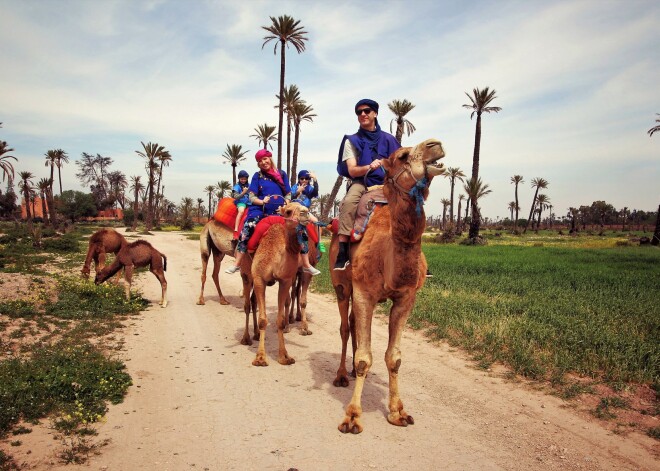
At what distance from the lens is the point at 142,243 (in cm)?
1056

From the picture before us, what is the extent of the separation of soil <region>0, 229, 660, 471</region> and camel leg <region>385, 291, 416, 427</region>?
0.33ft

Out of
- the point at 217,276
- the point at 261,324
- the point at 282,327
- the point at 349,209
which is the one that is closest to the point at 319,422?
the point at 282,327

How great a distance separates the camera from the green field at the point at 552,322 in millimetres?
5473

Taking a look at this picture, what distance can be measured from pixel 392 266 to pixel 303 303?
4.98 meters

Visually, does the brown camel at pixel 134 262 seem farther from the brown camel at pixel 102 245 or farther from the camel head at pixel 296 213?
the camel head at pixel 296 213

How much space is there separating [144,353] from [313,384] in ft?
9.86

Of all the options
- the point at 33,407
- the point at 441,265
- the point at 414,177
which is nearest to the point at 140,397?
the point at 33,407

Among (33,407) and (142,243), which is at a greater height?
(142,243)

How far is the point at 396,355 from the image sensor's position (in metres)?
4.21

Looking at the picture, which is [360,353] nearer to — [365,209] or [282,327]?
[365,209]

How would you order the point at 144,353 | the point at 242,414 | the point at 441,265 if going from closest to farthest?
1. the point at 242,414
2. the point at 144,353
3. the point at 441,265

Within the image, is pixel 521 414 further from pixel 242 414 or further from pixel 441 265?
pixel 441 265

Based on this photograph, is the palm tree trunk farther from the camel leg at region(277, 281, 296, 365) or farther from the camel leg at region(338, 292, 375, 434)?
the camel leg at region(338, 292, 375, 434)

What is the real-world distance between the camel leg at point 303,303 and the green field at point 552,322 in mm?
2374
